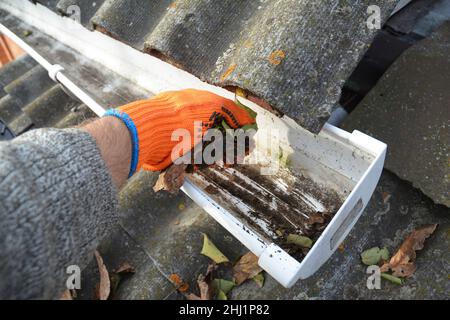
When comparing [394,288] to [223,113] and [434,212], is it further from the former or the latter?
[223,113]

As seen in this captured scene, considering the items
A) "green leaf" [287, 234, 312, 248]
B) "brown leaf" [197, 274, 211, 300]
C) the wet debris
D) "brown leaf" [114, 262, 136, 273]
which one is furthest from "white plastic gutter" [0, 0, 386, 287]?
"brown leaf" [114, 262, 136, 273]

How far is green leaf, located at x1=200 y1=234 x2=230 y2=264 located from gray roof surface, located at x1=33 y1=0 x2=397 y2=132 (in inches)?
28.1

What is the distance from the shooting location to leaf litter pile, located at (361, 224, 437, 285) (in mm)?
1446

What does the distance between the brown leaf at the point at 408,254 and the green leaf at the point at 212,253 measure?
66 centimetres

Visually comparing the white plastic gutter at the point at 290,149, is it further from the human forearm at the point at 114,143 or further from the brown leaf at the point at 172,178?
the human forearm at the point at 114,143

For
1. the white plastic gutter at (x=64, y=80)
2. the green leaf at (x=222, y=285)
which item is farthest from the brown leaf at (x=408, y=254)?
the white plastic gutter at (x=64, y=80)

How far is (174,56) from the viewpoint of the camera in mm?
1587

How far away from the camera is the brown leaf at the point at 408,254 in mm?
1445

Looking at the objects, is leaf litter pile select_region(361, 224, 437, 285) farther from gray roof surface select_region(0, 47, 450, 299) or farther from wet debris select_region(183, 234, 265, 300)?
wet debris select_region(183, 234, 265, 300)

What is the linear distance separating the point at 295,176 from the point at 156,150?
2.11 feet

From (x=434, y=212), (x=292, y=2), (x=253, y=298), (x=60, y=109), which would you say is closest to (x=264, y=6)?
(x=292, y=2)

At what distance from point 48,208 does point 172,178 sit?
767 mm

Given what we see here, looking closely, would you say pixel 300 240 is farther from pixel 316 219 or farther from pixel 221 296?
pixel 221 296

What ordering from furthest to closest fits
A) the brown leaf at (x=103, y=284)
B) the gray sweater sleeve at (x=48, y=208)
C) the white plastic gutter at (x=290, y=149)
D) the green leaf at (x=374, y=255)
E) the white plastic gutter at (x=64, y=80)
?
the white plastic gutter at (x=64, y=80)
the brown leaf at (x=103, y=284)
the green leaf at (x=374, y=255)
the white plastic gutter at (x=290, y=149)
the gray sweater sleeve at (x=48, y=208)
